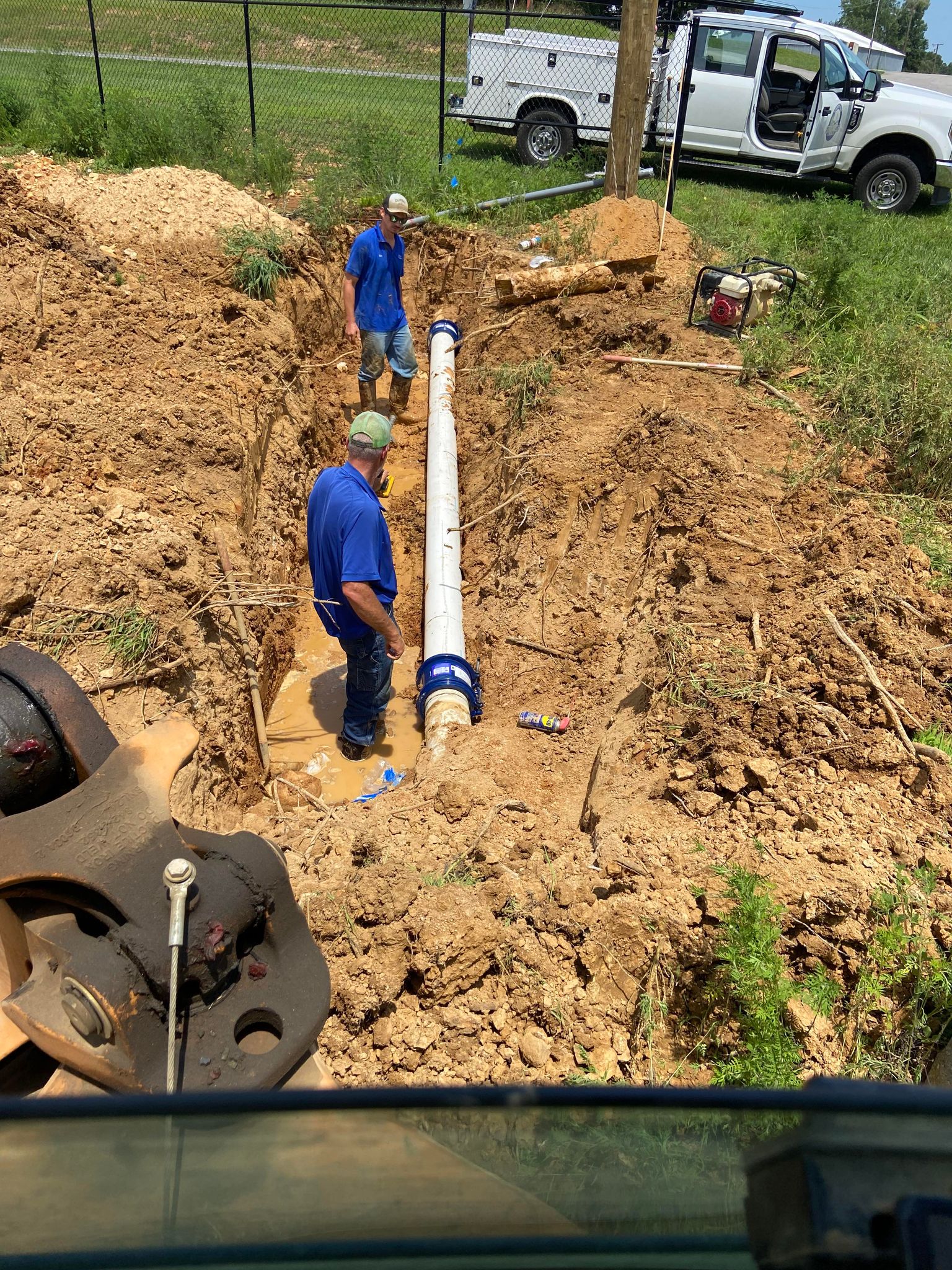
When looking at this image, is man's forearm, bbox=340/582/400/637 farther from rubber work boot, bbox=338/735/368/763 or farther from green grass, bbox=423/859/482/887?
green grass, bbox=423/859/482/887

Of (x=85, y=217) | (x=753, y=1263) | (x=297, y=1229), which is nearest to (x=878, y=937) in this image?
(x=753, y=1263)

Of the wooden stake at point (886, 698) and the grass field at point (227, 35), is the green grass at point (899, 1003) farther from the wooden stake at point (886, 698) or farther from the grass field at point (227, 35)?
the grass field at point (227, 35)

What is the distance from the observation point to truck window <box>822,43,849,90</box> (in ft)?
38.7

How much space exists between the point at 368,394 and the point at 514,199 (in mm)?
3442

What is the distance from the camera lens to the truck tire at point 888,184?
470 inches

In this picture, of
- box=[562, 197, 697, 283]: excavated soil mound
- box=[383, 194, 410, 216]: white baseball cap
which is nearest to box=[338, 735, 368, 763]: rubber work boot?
box=[383, 194, 410, 216]: white baseball cap

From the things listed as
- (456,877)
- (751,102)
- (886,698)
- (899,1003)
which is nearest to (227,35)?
(751,102)

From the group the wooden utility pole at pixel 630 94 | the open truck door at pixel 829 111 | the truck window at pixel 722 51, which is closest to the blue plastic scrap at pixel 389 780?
the wooden utility pole at pixel 630 94

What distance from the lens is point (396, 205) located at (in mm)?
7348

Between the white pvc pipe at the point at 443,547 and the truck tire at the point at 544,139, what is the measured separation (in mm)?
5590

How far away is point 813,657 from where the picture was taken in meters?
3.95

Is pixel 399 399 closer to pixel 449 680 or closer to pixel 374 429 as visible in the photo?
pixel 374 429

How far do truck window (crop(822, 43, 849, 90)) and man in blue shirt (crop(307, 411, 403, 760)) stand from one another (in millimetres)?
10845

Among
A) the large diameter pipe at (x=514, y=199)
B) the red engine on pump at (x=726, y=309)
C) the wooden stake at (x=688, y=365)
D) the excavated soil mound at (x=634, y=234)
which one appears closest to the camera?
the wooden stake at (x=688, y=365)
